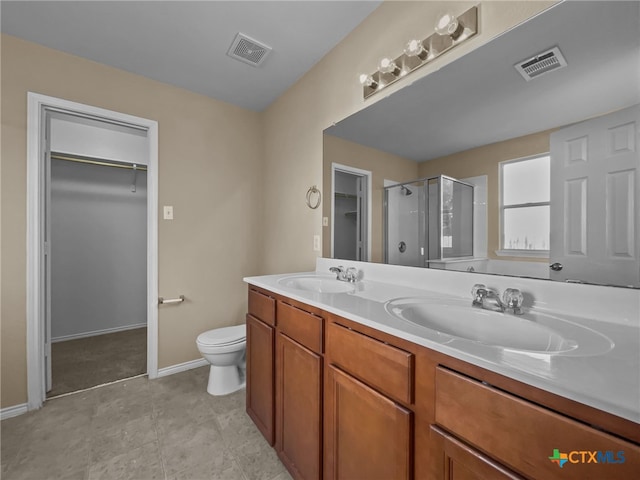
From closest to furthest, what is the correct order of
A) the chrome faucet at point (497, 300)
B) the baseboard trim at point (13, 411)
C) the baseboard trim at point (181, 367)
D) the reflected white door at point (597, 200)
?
the reflected white door at point (597, 200), the chrome faucet at point (497, 300), the baseboard trim at point (13, 411), the baseboard trim at point (181, 367)

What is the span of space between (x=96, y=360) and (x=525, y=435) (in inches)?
127

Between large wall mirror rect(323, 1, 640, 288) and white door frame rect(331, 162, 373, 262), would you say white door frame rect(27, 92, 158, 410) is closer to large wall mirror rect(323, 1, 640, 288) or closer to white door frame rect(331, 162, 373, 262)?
white door frame rect(331, 162, 373, 262)

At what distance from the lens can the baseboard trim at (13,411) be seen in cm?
170

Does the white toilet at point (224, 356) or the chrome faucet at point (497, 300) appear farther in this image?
the white toilet at point (224, 356)

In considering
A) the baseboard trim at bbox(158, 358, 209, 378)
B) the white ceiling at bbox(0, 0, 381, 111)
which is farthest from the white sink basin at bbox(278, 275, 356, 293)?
the white ceiling at bbox(0, 0, 381, 111)

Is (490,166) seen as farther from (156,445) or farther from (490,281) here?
(156,445)

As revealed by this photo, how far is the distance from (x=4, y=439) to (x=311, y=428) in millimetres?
1848

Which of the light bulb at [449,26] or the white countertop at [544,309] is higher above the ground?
the light bulb at [449,26]

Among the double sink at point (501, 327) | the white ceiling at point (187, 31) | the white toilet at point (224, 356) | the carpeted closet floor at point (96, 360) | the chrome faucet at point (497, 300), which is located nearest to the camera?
the double sink at point (501, 327)

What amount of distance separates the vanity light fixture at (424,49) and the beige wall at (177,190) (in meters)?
1.54

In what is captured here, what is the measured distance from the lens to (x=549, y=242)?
940 mm

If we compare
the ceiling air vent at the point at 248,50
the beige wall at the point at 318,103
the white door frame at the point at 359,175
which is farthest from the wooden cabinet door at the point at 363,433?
the ceiling air vent at the point at 248,50

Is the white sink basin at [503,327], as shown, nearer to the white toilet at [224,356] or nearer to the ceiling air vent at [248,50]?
the white toilet at [224,356]

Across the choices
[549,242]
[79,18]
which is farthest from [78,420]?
[549,242]
